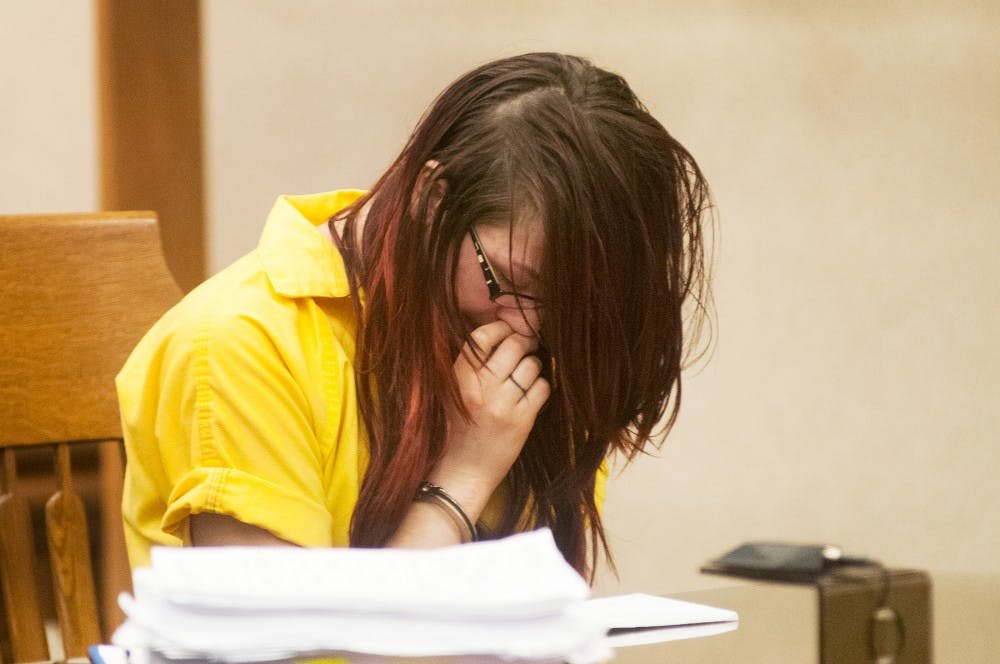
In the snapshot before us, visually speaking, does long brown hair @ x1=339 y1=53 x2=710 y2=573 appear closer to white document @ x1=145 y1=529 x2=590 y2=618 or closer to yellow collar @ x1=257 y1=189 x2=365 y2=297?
yellow collar @ x1=257 y1=189 x2=365 y2=297

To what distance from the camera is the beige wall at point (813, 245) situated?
2.11 metres

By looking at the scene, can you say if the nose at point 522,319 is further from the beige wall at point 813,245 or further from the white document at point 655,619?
the beige wall at point 813,245

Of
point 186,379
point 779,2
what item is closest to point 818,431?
point 779,2

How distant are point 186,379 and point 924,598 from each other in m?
Result: 0.65

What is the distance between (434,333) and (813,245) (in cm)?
129

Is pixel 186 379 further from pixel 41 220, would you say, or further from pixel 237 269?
pixel 41 220

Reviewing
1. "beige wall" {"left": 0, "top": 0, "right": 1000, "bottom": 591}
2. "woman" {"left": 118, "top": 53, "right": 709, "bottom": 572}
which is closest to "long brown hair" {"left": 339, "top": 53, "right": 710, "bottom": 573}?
"woman" {"left": 118, "top": 53, "right": 709, "bottom": 572}

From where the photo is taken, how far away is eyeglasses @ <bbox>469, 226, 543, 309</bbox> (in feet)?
3.33

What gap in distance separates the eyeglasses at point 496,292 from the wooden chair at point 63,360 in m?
0.36

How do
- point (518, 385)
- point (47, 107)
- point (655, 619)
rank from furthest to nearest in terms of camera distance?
point (47, 107) < point (518, 385) < point (655, 619)

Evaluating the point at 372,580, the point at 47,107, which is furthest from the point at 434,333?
the point at 47,107

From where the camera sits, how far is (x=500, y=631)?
0.58 m

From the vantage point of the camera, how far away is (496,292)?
102 cm

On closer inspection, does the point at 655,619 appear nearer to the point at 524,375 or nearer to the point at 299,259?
the point at 524,375
